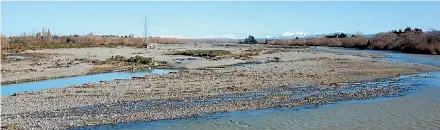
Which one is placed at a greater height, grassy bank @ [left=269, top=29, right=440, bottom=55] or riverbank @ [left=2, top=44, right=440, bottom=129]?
grassy bank @ [left=269, top=29, right=440, bottom=55]

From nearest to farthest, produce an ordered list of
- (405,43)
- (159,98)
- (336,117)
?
(336,117) → (159,98) → (405,43)

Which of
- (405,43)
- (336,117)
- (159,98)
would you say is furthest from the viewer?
(405,43)

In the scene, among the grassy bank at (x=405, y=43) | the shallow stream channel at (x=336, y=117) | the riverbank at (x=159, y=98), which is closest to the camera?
the shallow stream channel at (x=336, y=117)

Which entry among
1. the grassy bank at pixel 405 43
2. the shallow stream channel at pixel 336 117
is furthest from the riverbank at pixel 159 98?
the grassy bank at pixel 405 43

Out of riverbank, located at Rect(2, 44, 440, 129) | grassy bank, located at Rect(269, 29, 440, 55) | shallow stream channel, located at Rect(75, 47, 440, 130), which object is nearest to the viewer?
shallow stream channel, located at Rect(75, 47, 440, 130)

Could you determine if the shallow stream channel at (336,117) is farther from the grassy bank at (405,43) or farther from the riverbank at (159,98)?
the grassy bank at (405,43)

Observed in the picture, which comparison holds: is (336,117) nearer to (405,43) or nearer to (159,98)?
(159,98)

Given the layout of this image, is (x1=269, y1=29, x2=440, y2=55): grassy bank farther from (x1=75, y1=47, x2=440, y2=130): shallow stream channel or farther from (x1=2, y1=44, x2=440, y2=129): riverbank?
(x1=75, y1=47, x2=440, y2=130): shallow stream channel

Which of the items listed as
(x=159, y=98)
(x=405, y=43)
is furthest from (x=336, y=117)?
(x=405, y=43)

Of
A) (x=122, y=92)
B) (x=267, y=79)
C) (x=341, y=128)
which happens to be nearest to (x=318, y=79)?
(x=267, y=79)

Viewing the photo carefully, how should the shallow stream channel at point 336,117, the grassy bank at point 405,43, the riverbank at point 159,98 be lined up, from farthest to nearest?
the grassy bank at point 405,43 → the riverbank at point 159,98 → the shallow stream channel at point 336,117

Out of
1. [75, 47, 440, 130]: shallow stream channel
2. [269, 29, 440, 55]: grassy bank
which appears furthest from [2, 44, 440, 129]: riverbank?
[269, 29, 440, 55]: grassy bank

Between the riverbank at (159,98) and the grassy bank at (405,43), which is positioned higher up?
the grassy bank at (405,43)

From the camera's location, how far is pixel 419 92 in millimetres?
20641
